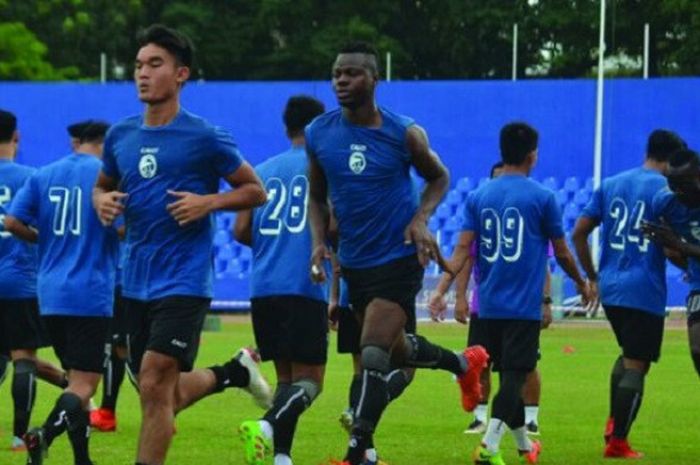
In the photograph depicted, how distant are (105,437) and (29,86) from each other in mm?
25950

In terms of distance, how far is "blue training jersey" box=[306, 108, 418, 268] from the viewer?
462 inches

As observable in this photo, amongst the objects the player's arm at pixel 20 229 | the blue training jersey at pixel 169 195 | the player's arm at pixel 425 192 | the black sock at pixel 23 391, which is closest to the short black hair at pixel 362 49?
the player's arm at pixel 425 192

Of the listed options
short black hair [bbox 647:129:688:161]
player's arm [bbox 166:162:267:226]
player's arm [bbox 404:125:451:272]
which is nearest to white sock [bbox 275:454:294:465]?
player's arm [bbox 404:125:451:272]

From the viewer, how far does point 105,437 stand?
15.5 m

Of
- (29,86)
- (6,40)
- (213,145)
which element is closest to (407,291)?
(213,145)

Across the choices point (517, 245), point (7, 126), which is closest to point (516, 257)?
point (517, 245)

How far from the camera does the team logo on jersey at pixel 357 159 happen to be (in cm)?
1172

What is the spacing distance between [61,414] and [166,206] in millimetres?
2307

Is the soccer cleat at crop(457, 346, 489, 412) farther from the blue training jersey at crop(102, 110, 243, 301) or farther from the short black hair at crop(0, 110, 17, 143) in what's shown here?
the short black hair at crop(0, 110, 17, 143)

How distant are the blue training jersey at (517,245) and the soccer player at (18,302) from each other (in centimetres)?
315

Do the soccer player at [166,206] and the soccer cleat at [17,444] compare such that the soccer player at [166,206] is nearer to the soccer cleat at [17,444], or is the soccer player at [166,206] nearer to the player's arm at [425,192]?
the player's arm at [425,192]

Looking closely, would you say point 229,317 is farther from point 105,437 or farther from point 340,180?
point 340,180

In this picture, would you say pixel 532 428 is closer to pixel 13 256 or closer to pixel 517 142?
pixel 517 142

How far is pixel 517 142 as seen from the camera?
45.3 ft
